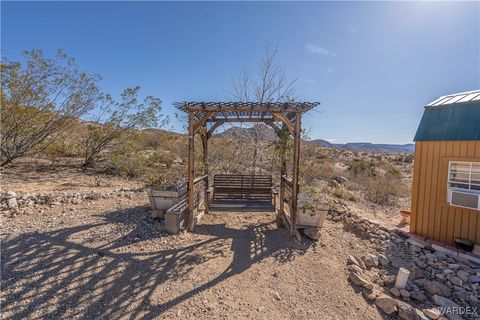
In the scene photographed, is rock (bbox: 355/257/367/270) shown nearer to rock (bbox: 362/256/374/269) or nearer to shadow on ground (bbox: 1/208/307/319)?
rock (bbox: 362/256/374/269)

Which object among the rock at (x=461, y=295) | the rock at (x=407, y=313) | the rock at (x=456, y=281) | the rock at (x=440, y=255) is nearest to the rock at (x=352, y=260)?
the rock at (x=407, y=313)

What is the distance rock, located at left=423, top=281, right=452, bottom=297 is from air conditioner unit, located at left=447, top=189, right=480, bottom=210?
170 centimetres

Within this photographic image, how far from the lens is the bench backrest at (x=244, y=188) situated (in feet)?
18.5

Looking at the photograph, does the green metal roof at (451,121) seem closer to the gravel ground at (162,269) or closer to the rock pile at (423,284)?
the rock pile at (423,284)

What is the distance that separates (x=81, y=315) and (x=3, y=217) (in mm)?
3678

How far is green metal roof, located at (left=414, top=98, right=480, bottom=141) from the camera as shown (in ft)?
13.4

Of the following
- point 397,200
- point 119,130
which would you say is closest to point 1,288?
point 119,130

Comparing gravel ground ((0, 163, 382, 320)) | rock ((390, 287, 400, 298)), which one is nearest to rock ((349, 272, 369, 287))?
gravel ground ((0, 163, 382, 320))

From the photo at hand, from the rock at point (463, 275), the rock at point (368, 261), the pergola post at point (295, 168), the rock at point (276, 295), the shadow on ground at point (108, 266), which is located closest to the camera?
the shadow on ground at point (108, 266)

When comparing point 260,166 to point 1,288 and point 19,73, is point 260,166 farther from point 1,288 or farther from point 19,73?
point 19,73

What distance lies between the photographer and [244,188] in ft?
18.6

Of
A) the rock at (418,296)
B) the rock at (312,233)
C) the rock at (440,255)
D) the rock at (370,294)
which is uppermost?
the rock at (312,233)

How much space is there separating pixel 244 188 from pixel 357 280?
3.09m

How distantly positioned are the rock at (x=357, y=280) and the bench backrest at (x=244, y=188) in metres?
2.58
